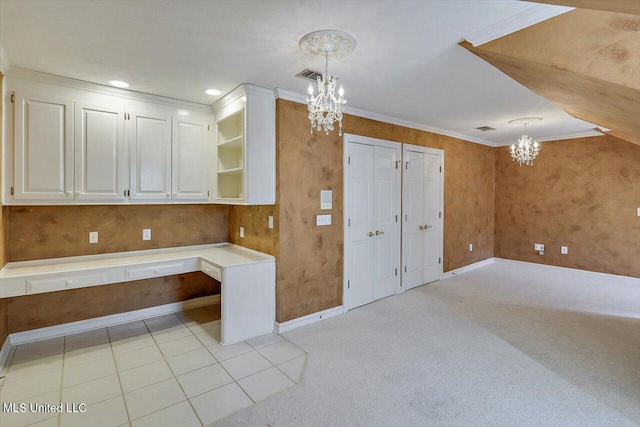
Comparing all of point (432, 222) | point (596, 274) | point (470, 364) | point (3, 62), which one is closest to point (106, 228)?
point (3, 62)

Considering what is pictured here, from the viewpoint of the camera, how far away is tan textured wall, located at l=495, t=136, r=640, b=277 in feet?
16.6

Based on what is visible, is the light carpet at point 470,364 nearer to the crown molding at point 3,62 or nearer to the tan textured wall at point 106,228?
the tan textured wall at point 106,228

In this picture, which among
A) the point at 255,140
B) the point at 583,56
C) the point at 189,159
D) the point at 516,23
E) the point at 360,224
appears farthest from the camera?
the point at 360,224

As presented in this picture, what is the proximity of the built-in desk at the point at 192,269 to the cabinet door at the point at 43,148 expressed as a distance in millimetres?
689

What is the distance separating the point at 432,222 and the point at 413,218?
0.51 meters

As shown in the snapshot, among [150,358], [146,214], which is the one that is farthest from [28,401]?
[146,214]

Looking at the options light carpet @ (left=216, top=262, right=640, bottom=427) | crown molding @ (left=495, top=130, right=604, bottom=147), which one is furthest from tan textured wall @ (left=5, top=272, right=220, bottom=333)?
crown molding @ (left=495, top=130, right=604, bottom=147)

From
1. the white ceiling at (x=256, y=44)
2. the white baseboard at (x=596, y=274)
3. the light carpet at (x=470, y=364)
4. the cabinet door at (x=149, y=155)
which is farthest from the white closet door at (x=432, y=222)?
the cabinet door at (x=149, y=155)

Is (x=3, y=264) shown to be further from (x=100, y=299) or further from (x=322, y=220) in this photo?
(x=322, y=220)

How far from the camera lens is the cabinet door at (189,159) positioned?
11.3 ft

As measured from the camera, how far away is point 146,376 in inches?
97.0

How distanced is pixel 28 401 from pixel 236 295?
158cm

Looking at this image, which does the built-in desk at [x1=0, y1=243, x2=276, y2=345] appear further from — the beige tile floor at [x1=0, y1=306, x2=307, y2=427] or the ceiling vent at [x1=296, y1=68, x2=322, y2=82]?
the ceiling vent at [x1=296, y1=68, x2=322, y2=82]

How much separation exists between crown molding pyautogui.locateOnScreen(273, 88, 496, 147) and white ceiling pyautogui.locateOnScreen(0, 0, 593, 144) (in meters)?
0.12
